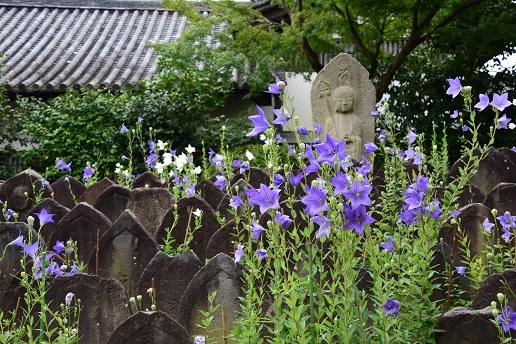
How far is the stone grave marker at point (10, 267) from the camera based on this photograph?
9.36 feet

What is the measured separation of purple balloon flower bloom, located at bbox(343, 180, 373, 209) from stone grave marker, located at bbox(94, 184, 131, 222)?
2.78 meters

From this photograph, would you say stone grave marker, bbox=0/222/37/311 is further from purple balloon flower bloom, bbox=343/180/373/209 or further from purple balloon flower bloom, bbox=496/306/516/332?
purple balloon flower bloom, bbox=496/306/516/332

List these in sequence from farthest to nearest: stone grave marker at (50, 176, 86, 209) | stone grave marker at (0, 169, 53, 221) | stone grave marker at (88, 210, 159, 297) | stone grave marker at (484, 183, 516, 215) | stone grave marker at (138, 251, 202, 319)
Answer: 1. stone grave marker at (50, 176, 86, 209)
2. stone grave marker at (0, 169, 53, 221)
3. stone grave marker at (484, 183, 516, 215)
4. stone grave marker at (88, 210, 159, 297)
5. stone grave marker at (138, 251, 202, 319)

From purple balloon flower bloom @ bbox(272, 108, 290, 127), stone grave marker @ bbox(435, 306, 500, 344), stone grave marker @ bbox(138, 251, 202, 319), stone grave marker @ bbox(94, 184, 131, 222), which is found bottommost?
stone grave marker @ bbox(435, 306, 500, 344)

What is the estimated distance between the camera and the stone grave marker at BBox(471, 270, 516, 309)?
244 centimetres

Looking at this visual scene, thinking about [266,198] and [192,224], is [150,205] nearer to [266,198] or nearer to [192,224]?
[192,224]

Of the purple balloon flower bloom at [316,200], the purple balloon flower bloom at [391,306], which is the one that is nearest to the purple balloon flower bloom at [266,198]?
the purple balloon flower bloom at [316,200]

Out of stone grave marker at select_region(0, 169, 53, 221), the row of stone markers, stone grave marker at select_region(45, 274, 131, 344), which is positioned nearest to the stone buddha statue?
the row of stone markers

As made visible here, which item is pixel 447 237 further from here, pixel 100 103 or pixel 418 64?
pixel 418 64

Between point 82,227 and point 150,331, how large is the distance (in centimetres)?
163

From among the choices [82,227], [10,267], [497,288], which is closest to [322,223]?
[497,288]

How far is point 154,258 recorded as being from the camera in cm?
301

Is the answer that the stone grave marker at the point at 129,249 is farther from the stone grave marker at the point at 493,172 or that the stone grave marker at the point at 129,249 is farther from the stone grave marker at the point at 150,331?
the stone grave marker at the point at 493,172

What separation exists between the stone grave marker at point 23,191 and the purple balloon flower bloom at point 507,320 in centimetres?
342
